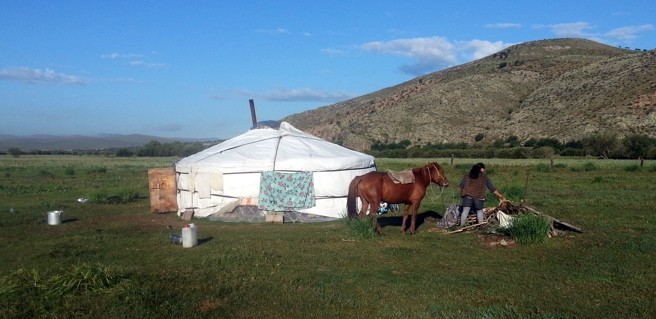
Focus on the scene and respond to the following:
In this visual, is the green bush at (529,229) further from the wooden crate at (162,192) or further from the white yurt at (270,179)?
the wooden crate at (162,192)

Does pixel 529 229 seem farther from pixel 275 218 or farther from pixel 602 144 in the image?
pixel 602 144

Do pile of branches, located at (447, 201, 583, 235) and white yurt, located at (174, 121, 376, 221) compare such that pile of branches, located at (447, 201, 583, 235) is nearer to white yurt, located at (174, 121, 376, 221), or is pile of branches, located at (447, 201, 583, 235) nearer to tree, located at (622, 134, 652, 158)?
white yurt, located at (174, 121, 376, 221)

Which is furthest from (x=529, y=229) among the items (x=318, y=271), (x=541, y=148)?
(x=541, y=148)

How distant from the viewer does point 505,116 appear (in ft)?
189

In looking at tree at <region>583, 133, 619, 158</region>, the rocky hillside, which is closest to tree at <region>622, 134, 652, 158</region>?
tree at <region>583, 133, 619, 158</region>

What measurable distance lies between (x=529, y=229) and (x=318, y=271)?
152 inches

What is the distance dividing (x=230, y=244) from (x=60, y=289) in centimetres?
394

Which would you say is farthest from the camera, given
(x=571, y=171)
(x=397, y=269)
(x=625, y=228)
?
(x=571, y=171)

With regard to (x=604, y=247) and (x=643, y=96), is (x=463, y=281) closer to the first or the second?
(x=604, y=247)

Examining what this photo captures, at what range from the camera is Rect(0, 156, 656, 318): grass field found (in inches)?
252

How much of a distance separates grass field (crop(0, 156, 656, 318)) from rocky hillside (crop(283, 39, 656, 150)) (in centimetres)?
3678

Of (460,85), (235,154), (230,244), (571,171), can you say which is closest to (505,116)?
(460,85)

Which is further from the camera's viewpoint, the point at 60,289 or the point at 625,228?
the point at 625,228

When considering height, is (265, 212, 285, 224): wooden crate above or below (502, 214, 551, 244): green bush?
below
